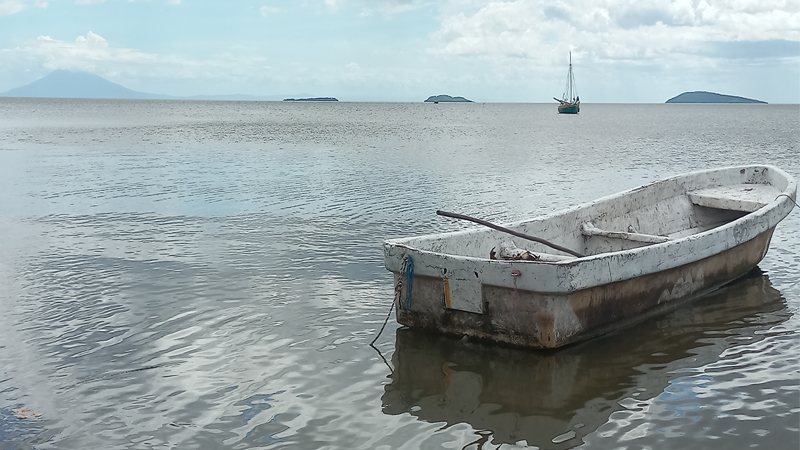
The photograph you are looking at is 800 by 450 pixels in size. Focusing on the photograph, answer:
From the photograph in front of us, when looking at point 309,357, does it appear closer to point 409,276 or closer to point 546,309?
point 409,276

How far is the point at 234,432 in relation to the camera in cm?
497

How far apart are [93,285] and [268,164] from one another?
16707 millimetres

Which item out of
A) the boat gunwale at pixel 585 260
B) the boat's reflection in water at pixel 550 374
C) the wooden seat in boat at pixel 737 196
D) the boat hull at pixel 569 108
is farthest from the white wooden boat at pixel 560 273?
the boat hull at pixel 569 108

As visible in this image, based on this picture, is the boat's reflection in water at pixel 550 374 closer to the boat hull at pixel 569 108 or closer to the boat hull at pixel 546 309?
the boat hull at pixel 546 309

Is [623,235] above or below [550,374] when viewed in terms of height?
above

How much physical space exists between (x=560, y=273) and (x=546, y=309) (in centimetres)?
40

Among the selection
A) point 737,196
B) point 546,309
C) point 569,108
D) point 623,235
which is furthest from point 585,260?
point 569,108

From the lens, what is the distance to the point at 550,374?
6.04 metres

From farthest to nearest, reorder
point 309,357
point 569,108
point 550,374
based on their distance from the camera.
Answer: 1. point 569,108
2. point 309,357
3. point 550,374

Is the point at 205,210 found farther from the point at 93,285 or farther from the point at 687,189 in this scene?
the point at 687,189

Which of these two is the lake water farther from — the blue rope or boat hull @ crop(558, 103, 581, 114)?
boat hull @ crop(558, 103, 581, 114)

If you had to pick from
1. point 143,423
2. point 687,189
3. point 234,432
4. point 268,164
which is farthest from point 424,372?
point 268,164

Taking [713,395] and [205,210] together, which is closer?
[713,395]

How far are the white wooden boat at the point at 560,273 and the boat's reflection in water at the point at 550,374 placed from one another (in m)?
0.19
